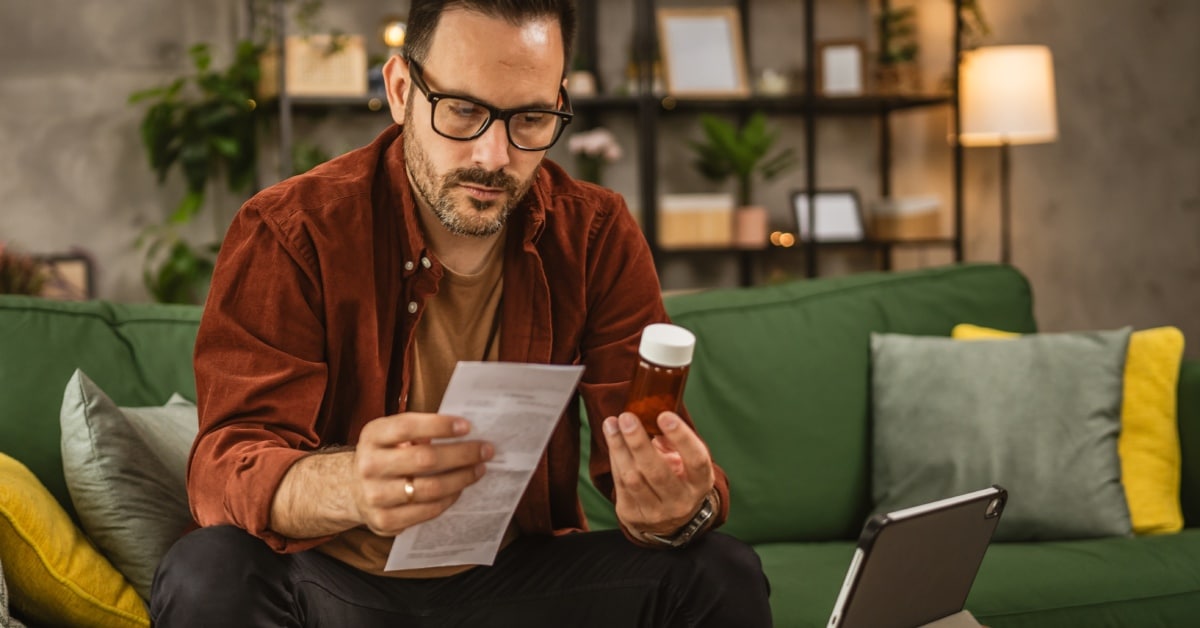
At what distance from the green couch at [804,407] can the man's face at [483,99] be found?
76cm

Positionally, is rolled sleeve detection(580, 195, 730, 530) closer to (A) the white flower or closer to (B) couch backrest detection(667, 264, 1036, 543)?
(B) couch backrest detection(667, 264, 1036, 543)

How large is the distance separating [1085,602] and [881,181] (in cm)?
294

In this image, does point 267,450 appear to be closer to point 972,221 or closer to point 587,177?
point 587,177

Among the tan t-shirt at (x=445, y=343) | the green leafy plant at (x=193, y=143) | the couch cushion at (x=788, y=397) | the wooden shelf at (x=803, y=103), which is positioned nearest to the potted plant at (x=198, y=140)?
the green leafy plant at (x=193, y=143)

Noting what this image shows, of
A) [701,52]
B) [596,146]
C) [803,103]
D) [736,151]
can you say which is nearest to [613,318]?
[596,146]

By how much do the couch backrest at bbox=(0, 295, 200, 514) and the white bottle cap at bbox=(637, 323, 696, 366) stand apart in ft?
3.48

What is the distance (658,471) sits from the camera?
1.22 m

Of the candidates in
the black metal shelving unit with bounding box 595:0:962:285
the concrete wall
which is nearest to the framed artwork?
the concrete wall

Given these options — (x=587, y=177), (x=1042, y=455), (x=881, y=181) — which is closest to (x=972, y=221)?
(x=881, y=181)

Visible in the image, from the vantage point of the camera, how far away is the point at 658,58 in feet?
13.8

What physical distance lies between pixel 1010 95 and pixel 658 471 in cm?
312

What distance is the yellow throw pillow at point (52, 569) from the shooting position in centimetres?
147

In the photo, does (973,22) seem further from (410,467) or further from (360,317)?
(410,467)

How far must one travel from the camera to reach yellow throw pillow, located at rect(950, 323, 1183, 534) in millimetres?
2174
